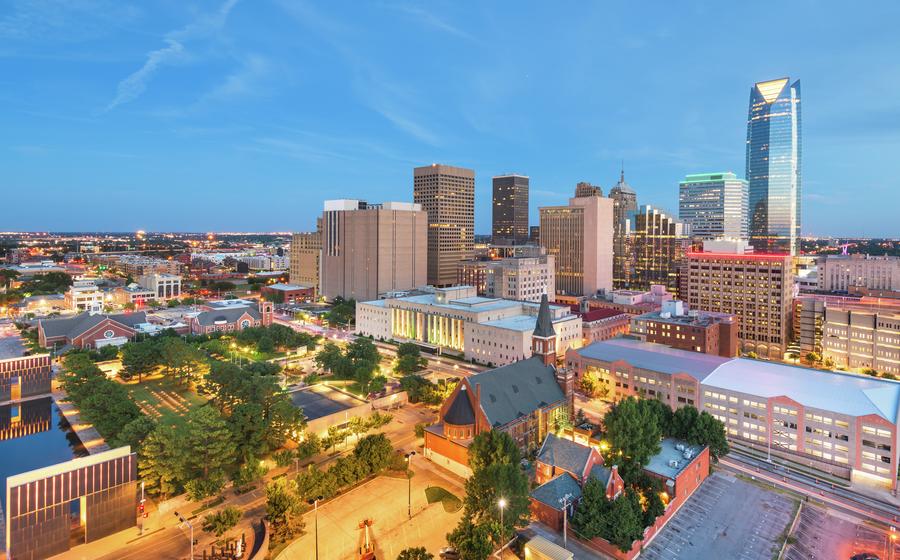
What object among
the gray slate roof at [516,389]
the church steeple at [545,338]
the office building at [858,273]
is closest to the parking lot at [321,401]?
the gray slate roof at [516,389]

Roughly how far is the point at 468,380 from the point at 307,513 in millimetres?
23477

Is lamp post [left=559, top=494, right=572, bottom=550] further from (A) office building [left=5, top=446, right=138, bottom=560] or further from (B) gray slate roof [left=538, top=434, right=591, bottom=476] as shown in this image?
(A) office building [left=5, top=446, right=138, bottom=560]

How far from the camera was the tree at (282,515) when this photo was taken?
4344cm

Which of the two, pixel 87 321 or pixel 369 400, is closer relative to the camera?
pixel 369 400

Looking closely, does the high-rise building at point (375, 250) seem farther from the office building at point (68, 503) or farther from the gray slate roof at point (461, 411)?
the office building at point (68, 503)

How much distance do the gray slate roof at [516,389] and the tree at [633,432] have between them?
1185cm

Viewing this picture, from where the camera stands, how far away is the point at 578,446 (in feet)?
173

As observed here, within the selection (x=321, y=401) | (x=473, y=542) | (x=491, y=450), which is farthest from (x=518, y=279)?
(x=473, y=542)

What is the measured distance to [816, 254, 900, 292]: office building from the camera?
570 feet

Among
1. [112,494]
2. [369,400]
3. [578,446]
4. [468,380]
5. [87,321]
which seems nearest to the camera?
[112,494]

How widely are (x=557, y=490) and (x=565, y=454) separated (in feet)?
16.8

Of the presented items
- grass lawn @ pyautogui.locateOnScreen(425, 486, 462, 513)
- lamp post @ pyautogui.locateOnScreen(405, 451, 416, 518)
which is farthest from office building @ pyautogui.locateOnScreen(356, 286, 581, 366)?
grass lawn @ pyautogui.locateOnScreen(425, 486, 462, 513)

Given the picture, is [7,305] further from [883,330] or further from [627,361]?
[883,330]

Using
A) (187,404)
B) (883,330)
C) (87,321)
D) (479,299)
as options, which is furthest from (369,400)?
(883,330)
